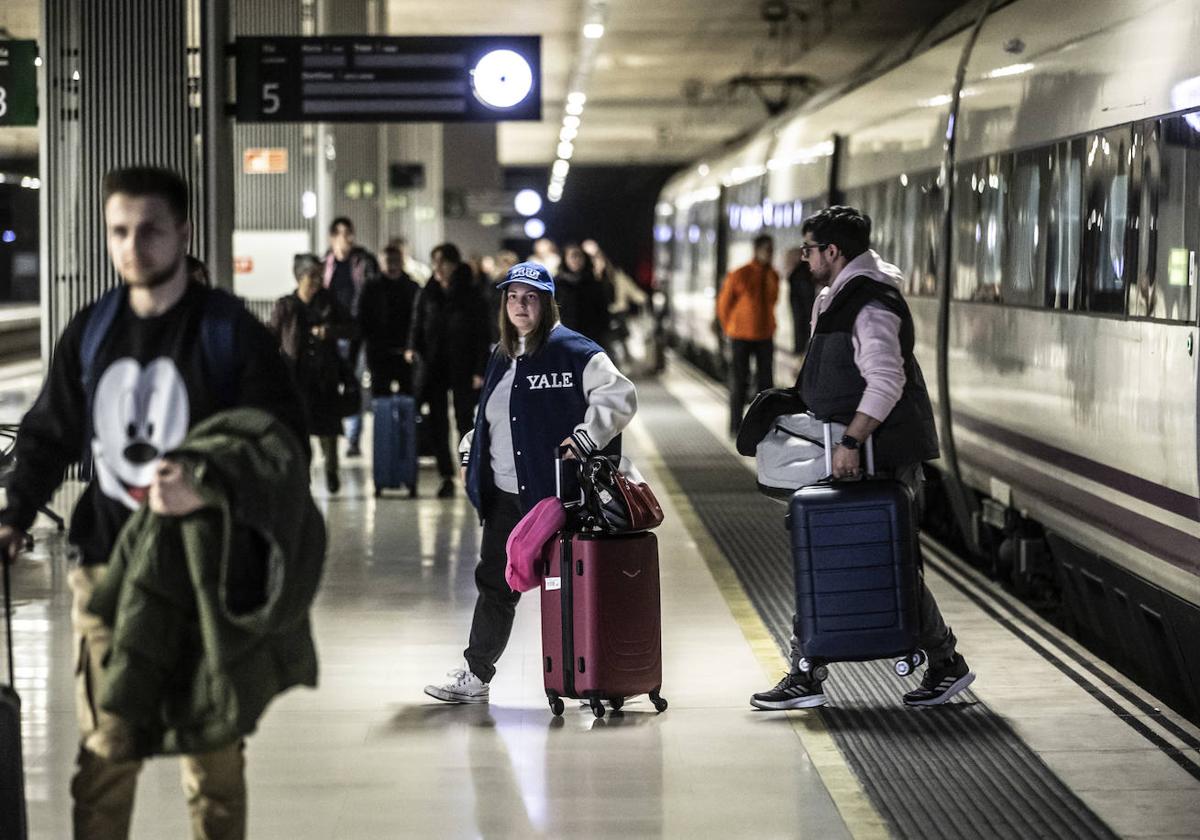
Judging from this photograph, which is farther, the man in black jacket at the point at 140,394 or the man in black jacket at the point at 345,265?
the man in black jacket at the point at 345,265

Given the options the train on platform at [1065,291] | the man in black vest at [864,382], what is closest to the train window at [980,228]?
the train on platform at [1065,291]

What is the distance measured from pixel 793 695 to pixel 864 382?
46.1 inches

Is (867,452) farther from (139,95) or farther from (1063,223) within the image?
(139,95)

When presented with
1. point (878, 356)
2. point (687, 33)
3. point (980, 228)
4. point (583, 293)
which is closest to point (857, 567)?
point (878, 356)

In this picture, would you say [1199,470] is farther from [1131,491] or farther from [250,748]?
[250,748]

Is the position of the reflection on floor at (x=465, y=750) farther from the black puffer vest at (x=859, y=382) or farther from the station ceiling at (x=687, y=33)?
the station ceiling at (x=687, y=33)

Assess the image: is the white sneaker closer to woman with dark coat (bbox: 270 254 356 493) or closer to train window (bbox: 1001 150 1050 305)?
train window (bbox: 1001 150 1050 305)

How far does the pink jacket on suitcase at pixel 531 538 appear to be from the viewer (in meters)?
6.77

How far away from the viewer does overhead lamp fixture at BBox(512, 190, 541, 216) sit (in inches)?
1692

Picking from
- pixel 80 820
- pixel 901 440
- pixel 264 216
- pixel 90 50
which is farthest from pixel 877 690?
pixel 264 216

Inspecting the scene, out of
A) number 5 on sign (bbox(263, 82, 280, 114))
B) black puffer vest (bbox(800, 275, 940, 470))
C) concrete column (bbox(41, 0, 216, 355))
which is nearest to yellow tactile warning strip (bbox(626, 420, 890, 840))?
black puffer vest (bbox(800, 275, 940, 470))

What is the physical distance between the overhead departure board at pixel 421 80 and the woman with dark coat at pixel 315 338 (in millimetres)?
1493

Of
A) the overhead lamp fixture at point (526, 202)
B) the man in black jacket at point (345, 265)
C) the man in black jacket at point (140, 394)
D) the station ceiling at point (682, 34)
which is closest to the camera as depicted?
the man in black jacket at point (140, 394)

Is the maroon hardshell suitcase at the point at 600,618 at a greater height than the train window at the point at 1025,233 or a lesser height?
lesser
